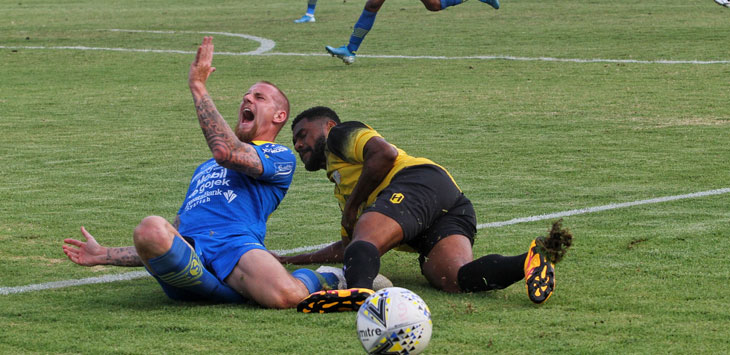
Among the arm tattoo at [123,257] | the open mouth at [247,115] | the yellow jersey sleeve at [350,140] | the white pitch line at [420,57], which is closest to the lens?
the arm tattoo at [123,257]

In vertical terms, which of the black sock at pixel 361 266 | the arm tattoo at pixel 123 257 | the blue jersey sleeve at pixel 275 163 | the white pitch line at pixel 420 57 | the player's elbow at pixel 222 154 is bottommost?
the white pitch line at pixel 420 57

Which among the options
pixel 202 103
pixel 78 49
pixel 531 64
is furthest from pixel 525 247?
pixel 78 49

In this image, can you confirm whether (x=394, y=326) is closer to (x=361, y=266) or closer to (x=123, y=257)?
(x=361, y=266)

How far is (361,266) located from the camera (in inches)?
200

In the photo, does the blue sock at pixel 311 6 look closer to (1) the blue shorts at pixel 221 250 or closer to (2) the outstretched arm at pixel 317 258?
(2) the outstretched arm at pixel 317 258

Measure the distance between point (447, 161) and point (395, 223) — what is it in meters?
4.29

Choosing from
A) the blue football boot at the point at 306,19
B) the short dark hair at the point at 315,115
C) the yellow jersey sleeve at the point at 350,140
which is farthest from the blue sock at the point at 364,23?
the yellow jersey sleeve at the point at 350,140

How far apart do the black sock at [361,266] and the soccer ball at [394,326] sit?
989mm

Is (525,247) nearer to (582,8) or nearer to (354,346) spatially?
(354,346)

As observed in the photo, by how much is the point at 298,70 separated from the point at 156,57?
343 centimetres

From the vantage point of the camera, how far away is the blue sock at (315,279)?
5.29 metres

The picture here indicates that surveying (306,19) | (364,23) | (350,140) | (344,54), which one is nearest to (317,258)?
(350,140)

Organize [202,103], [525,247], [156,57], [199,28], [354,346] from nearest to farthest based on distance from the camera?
[354,346], [202,103], [525,247], [156,57], [199,28]

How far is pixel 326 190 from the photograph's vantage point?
8.70 m
